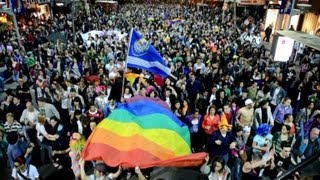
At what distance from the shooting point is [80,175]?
608 centimetres

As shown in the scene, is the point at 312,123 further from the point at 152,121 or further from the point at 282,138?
the point at 152,121

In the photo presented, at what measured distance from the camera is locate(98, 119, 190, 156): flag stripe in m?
6.57

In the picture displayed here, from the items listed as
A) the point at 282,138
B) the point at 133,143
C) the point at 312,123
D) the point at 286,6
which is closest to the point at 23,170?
the point at 133,143

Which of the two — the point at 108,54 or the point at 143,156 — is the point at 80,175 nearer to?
the point at 143,156

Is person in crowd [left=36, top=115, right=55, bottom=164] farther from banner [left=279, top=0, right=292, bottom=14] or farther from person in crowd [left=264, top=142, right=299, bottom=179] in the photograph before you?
banner [left=279, top=0, right=292, bottom=14]

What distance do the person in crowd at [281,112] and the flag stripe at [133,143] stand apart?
3169 mm

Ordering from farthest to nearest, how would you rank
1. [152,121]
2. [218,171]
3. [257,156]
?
[152,121], [257,156], [218,171]

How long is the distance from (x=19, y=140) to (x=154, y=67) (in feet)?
11.4

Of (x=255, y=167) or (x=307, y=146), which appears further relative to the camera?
(x=307, y=146)

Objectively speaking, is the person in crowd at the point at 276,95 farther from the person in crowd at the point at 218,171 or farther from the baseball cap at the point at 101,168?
the baseball cap at the point at 101,168

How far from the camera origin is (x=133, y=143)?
6469mm

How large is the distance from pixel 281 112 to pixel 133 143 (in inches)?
150

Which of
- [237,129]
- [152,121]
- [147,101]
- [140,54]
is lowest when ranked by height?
[237,129]

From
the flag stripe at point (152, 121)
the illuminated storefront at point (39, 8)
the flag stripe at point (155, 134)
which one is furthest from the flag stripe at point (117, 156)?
the illuminated storefront at point (39, 8)
